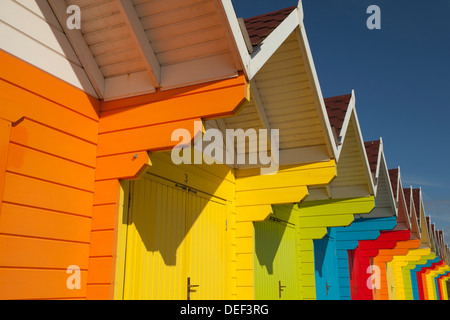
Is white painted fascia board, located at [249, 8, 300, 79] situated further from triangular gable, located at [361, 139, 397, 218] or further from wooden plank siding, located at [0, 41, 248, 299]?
triangular gable, located at [361, 139, 397, 218]

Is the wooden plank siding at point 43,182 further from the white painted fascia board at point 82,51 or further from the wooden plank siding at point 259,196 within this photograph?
the wooden plank siding at point 259,196

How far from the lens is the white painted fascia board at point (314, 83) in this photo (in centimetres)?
596

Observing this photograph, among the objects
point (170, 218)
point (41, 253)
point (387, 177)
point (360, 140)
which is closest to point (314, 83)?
point (170, 218)

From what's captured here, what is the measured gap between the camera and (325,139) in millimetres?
6852

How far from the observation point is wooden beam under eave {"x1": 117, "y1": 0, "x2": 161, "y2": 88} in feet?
13.2

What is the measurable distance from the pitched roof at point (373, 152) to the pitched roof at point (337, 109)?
265cm

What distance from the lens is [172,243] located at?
18.1ft

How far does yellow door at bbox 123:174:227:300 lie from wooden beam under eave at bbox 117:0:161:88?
1227 mm

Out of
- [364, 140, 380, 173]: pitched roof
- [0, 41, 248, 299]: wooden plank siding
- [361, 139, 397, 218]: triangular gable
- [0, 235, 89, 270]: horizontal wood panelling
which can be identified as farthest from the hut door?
[0, 235, 89, 270]: horizontal wood panelling

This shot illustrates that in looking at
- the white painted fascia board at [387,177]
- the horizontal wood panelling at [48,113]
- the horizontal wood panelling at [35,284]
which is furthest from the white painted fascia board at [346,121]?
the horizontal wood panelling at [35,284]

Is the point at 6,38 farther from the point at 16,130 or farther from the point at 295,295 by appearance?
the point at 295,295

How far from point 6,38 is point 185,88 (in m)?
1.55
